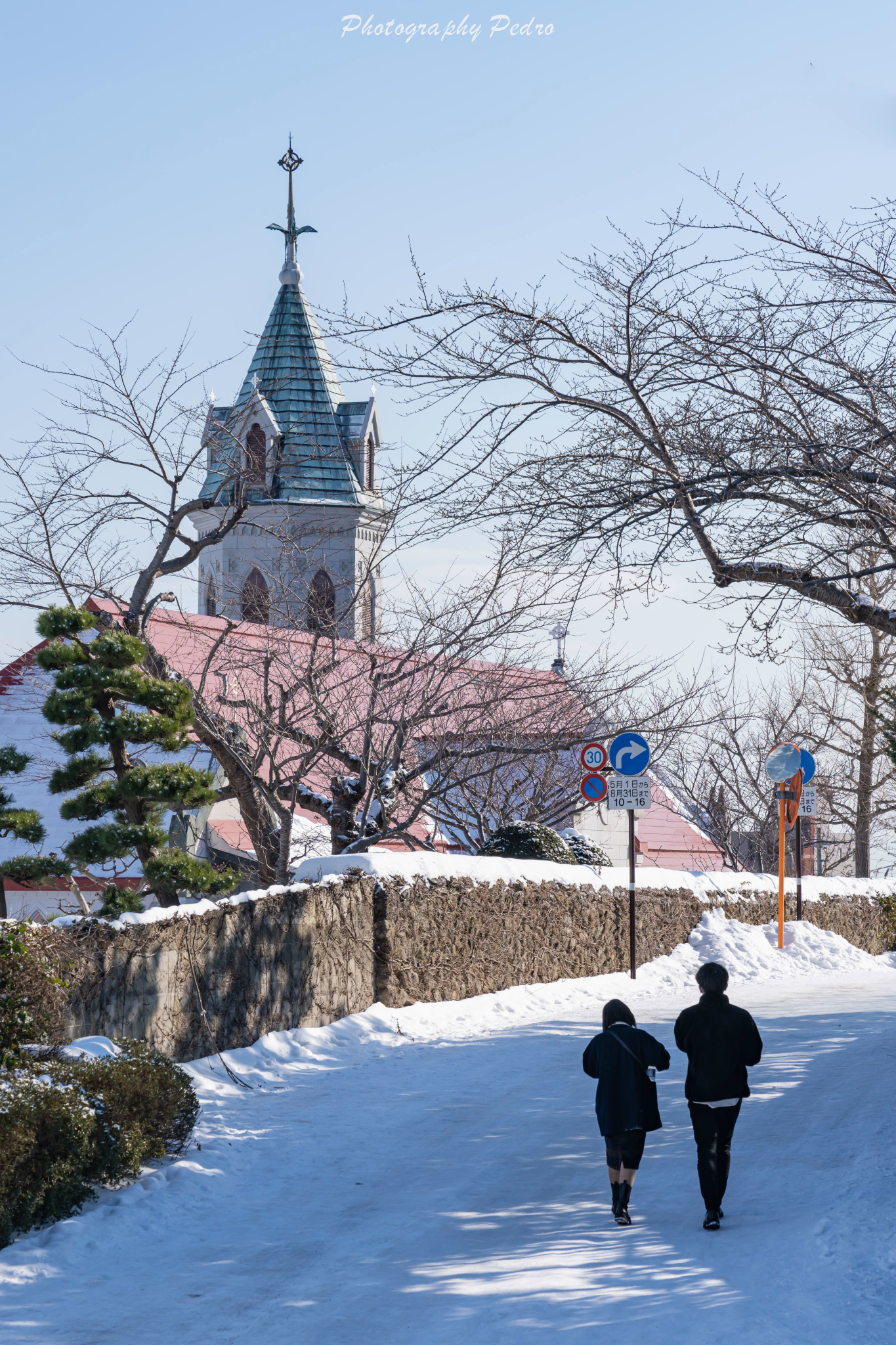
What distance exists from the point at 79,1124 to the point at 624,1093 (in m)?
2.94

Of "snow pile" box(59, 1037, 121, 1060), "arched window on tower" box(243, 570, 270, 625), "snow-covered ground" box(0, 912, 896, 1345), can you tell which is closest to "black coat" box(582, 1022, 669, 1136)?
"snow-covered ground" box(0, 912, 896, 1345)

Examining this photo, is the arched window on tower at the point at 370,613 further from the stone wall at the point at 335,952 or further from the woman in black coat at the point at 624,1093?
the woman in black coat at the point at 624,1093

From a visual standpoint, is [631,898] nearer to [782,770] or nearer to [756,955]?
[756,955]

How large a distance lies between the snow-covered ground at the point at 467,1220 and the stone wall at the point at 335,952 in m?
0.52

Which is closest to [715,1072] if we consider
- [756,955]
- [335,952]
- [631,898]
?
[335,952]

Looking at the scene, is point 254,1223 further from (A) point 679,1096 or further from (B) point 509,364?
(B) point 509,364

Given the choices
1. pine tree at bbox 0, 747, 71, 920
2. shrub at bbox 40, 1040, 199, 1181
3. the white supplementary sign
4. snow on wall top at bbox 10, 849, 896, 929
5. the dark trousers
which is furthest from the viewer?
the white supplementary sign

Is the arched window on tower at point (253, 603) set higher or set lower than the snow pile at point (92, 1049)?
higher

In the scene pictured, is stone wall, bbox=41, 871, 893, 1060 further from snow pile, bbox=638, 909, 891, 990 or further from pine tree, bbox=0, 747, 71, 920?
pine tree, bbox=0, 747, 71, 920

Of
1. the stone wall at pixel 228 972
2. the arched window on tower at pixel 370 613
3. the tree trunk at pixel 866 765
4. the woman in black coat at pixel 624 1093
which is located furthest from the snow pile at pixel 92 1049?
the tree trunk at pixel 866 765

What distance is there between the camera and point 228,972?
38.4 ft

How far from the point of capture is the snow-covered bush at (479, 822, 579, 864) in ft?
60.2

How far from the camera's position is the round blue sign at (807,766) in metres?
21.7

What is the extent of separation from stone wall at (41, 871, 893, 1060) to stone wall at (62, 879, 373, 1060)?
13mm
